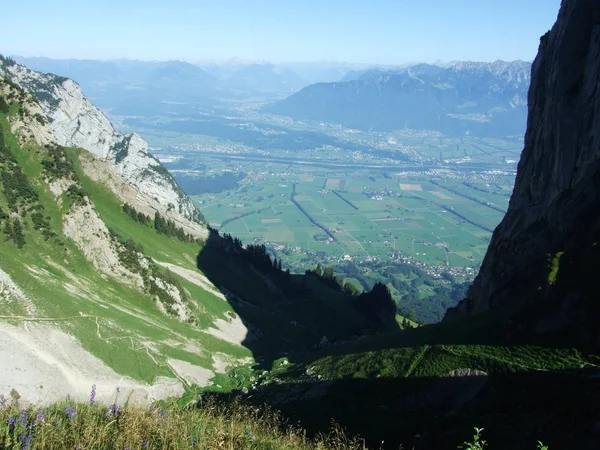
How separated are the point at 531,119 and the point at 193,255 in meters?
72.6

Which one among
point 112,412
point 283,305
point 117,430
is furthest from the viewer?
point 283,305

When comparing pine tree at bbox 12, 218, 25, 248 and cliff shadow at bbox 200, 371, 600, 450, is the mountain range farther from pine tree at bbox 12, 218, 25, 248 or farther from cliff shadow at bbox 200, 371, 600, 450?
pine tree at bbox 12, 218, 25, 248

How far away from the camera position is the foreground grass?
32.1 ft

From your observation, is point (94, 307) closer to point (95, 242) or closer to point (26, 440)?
point (95, 242)

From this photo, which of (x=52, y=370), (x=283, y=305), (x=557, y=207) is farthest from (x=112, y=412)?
(x=283, y=305)

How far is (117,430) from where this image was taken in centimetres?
1044

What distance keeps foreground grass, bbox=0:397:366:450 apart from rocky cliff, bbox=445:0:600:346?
22939mm

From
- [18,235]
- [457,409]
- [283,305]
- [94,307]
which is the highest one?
[457,409]

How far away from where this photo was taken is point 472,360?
30.9 meters

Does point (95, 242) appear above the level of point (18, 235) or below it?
below

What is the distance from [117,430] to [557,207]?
51.8 m

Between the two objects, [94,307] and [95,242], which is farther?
[95,242]

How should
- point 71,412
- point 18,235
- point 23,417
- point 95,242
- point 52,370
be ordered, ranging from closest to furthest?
point 23,417 < point 71,412 < point 52,370 < point 18,235 < point 95,242

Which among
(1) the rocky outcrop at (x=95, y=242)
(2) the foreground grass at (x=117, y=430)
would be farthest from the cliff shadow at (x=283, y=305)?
(2) the foreground grass at (x=117, y=430)
